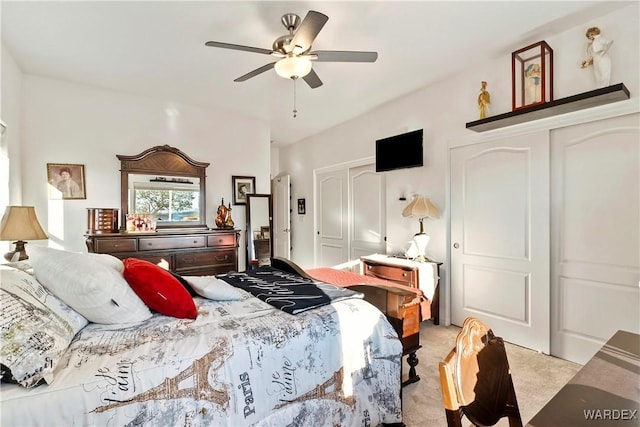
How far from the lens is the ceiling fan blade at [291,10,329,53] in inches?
71.0

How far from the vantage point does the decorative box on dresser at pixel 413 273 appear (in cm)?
324

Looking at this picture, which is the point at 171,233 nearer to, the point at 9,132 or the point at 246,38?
the point at 9,132

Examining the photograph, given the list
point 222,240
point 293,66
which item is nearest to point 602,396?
point 293,66

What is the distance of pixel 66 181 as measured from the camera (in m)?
3.51

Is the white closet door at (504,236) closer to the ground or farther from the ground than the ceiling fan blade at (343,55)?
closer to the ground

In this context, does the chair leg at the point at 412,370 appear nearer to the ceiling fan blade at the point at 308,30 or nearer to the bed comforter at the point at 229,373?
the bed comforter at the point at 229,373

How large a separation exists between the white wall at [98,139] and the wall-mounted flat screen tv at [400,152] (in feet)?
6.59

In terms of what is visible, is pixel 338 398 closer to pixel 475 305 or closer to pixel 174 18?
pixel 475 305

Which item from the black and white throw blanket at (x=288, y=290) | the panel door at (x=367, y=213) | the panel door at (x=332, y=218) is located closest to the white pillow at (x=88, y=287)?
the black and white throw blanket at (x=288, y=290)

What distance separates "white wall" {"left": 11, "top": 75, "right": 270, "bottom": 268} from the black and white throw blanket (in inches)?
91.1

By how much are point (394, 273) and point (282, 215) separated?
11.3ft

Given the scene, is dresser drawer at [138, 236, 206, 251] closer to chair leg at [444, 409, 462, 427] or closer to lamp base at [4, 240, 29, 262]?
lamp base at [4, 240, 29, 262]

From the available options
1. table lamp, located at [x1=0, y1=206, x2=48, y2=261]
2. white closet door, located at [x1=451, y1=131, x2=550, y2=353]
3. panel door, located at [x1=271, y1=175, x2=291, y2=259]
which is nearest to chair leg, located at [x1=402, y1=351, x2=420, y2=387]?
white closet door, located at [x1=451, y1=131, x2=550, y2=353]

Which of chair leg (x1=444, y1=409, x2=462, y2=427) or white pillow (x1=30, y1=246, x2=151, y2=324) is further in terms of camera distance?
white pillow (x1=30, y1=246, x2=151, y2=324)
